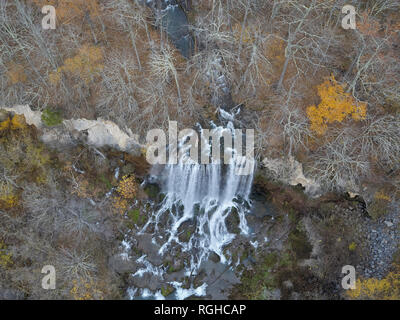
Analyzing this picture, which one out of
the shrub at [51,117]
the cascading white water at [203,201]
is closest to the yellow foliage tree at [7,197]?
the shrub at [51,117]

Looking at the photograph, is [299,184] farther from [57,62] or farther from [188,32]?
[57,62]

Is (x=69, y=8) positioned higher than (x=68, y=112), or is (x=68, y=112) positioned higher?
(x=69, y=8)

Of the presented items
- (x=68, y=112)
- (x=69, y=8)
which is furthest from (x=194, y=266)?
(x=69, y=8)

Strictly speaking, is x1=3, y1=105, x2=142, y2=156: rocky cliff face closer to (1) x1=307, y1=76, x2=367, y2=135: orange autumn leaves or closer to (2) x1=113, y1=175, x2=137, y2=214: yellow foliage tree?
(2) x1=113, y1=175, x2=137, y2=214: yellow foliage tree

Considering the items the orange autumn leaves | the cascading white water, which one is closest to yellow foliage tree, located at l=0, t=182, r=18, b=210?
the cascading white water
